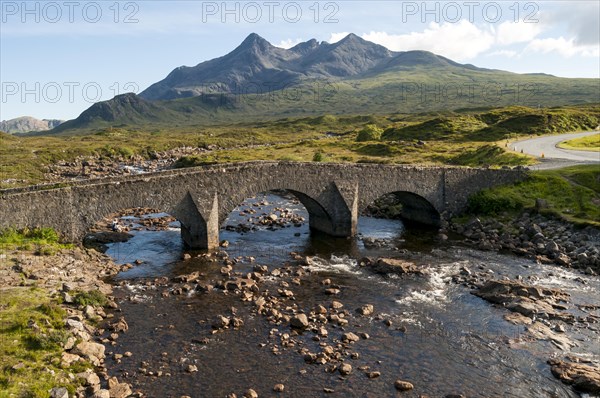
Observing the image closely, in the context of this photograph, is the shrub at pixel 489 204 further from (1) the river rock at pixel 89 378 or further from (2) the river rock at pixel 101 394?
(2) the river rock at pixel 101 394

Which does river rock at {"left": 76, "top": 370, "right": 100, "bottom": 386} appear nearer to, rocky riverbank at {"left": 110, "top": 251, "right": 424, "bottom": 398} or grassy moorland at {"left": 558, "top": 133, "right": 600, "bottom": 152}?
rocky riverbank at {"left": 110, "top": 251, "right": 424, "bottom": 398}

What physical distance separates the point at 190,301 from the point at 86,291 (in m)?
5.85

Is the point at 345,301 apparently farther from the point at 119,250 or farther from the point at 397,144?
the point at 397,144

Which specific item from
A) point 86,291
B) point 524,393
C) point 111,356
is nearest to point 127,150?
point 86,291

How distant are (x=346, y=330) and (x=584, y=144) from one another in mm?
62177

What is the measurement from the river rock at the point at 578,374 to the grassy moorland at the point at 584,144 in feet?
174

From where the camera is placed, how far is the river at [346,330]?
2028 cm

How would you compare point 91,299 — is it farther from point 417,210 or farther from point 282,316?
point 417,210

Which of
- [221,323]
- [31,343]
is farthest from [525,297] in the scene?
[31,343]

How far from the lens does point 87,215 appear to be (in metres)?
33.8

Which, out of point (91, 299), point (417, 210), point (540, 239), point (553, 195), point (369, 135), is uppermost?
point (369, 135)

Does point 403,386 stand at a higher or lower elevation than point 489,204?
lower

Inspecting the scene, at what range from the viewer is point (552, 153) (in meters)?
63.7

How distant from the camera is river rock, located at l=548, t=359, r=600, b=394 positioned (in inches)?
786
